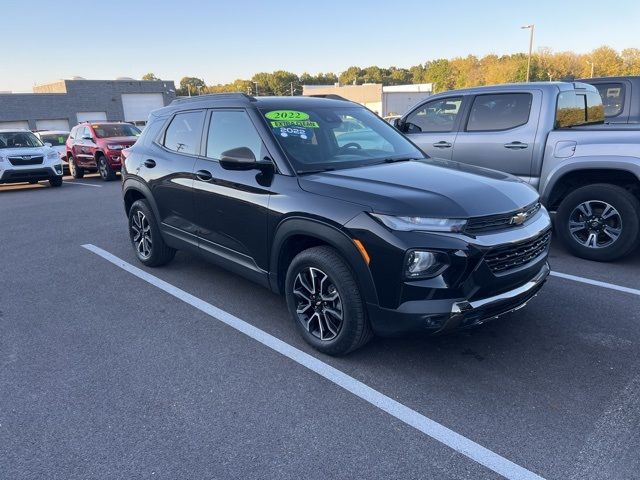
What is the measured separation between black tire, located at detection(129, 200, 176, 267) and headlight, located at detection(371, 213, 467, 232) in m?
3.27

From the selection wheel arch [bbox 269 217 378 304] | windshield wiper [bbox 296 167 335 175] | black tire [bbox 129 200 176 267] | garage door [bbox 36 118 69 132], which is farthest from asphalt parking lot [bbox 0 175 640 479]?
garage door [bbox 36 118 69 132]

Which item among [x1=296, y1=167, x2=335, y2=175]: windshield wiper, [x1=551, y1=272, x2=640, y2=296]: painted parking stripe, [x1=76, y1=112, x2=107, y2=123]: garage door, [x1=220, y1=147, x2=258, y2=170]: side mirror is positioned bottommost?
[x1=551, y1=272, x2=640, y2=296]: painted parking stripe

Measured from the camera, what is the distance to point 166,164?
4.97m

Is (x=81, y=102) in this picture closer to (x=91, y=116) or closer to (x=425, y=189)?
(x=91, y=116)

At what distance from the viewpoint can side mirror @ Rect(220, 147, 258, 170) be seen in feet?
12.1

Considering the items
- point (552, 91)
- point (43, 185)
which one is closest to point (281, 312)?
point (552, 91)

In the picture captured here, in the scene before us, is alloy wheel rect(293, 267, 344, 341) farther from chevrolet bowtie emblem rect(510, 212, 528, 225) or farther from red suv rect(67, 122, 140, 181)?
red suv rect(67, 122, 140, 181)

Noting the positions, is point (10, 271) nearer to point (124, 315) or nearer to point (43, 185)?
point (124, 315)

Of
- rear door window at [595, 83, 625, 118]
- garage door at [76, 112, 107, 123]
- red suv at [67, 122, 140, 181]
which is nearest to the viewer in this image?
rear door window at [595, 83, 625, 118]

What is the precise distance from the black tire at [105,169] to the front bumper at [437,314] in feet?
44.9

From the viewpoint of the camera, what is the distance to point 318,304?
11.6 ft

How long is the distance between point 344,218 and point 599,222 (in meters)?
3.79

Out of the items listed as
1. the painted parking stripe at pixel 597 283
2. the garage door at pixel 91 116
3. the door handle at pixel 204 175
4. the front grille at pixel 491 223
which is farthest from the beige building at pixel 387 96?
the front grille at pixel 491 223

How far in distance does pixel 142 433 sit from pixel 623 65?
286 ft
